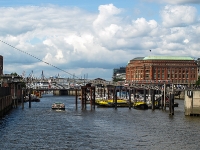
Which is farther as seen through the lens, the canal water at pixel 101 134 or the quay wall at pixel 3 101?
the quay wall at pixel 3 101

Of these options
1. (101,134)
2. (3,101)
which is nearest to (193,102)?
(101,134)

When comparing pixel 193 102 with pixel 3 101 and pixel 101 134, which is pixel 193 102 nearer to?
pixel 101 134

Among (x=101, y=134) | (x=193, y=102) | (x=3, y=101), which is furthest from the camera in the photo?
(x=3, y=101)

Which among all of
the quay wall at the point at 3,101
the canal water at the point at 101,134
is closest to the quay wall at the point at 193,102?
the canal water at the point at 101,134

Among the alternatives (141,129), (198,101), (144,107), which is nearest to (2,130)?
(141,129)

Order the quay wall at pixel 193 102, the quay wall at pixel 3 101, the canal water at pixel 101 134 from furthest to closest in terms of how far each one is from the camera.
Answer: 1. the quay wall at pixel 3 101
2. the quay wall at pixel 193 102
3. the canal water at pixel 101 134

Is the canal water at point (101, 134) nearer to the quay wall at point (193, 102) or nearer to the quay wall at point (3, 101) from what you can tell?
the quay wall at point (193, 102)

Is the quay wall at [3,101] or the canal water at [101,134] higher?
the quay wall at [3,101]

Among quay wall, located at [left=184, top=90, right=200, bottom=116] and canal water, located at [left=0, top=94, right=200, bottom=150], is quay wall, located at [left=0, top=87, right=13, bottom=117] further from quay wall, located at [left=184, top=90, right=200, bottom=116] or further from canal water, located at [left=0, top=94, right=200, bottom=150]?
quay wall, located at [left=184, top=90, right=200, bottom=116]

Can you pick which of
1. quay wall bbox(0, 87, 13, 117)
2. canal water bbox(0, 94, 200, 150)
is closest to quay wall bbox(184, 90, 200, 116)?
canal water bbox(0, 94, 200, 150)

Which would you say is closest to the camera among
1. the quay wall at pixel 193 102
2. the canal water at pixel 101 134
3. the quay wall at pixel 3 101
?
the canal water at pixel 101 134

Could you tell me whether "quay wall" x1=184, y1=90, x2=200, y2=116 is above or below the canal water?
above

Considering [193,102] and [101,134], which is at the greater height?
[193,102]

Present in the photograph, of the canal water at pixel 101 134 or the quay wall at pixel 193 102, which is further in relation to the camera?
the quay wall at pixel 193 102
